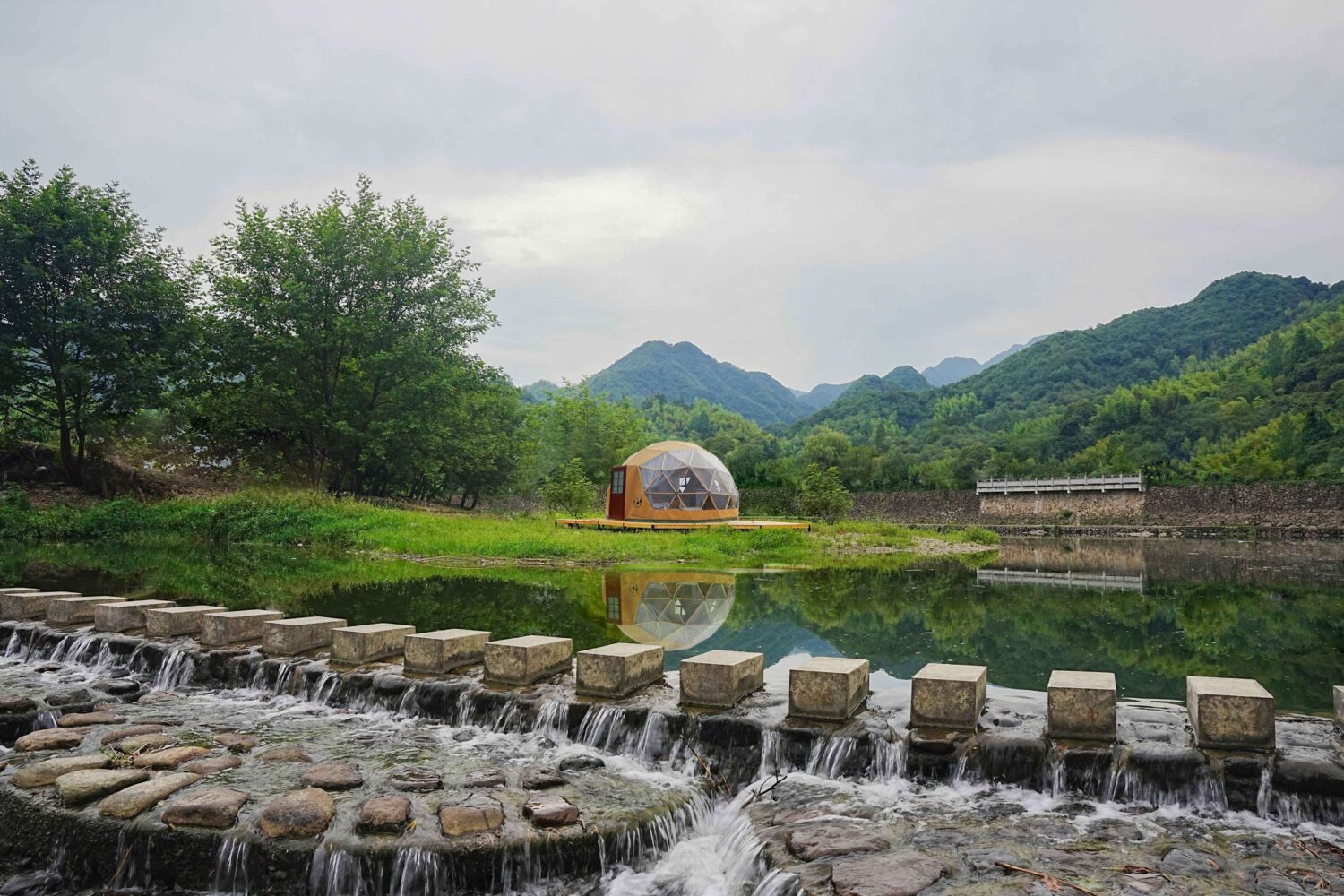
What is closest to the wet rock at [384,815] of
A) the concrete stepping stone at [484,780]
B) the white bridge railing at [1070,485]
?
the concrete stepping stone at [484,780]

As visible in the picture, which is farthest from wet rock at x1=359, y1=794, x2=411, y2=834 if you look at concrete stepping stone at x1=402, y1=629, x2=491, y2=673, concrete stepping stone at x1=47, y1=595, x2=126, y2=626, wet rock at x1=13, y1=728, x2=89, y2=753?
concrete stepping stone at x1=47, y1=595, x2=126, y2=626

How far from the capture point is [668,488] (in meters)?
36.8

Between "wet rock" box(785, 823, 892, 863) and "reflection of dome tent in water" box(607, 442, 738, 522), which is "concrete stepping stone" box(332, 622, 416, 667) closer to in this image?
"wet rock" box(785, 823, 892, 863)

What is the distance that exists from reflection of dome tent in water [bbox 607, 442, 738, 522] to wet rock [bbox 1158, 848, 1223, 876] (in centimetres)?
3131

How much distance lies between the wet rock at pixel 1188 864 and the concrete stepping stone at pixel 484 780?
3933 mm

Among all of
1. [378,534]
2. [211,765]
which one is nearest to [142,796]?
[211,765]

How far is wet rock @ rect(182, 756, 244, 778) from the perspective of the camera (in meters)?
5.55

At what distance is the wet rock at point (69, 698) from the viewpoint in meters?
Result: 7.35

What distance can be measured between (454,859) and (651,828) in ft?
3.97

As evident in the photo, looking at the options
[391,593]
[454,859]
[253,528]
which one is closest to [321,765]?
[454,859]

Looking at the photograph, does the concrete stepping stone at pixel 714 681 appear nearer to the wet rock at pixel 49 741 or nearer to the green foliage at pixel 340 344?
the wet rock at pixel 49 741

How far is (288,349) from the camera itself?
31344mm

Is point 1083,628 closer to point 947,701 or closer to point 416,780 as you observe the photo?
point 947,701

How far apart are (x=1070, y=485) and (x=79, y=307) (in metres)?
49.5
